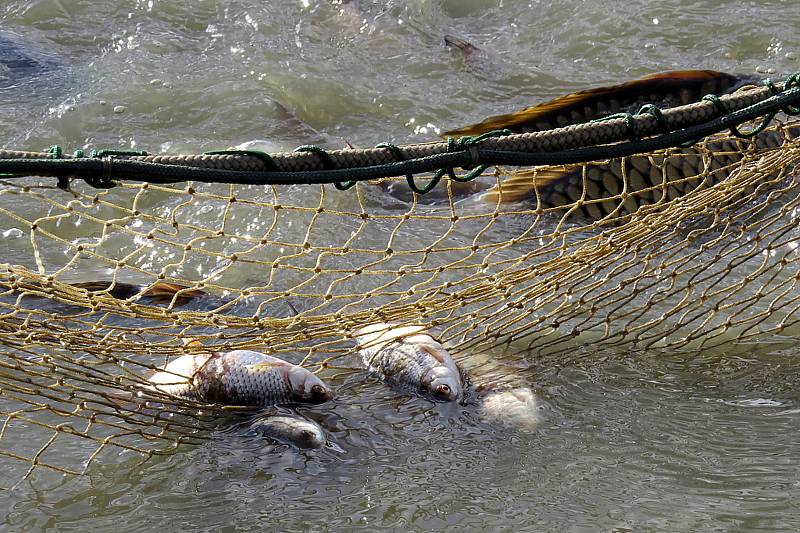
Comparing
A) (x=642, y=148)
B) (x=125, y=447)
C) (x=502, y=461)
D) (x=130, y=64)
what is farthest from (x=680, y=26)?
(x=125, y=447)

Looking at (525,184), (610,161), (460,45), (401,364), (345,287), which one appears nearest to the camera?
(401,364)

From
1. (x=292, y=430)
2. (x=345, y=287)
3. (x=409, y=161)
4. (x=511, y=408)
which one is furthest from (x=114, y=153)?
(x=345, y=287)

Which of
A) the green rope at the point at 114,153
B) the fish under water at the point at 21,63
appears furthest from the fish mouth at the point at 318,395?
the fish under water at the point at 21,63

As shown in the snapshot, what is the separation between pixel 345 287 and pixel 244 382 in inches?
37.2

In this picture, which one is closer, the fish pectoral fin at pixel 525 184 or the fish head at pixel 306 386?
the fish head at pixel 306 386

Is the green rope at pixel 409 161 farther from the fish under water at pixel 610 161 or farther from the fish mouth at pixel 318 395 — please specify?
the fish under water at pixel 610 161

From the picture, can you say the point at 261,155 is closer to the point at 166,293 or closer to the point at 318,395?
the point at 318,395

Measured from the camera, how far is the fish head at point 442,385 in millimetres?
2904

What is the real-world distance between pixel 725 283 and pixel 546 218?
84cm

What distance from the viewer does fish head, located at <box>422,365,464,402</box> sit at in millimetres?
2904

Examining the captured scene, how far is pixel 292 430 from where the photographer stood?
271cm

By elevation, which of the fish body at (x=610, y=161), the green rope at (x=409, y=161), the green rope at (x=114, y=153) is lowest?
the fish body at (x=610, y=161)

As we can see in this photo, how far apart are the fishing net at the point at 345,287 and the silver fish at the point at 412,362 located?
2.1 inches

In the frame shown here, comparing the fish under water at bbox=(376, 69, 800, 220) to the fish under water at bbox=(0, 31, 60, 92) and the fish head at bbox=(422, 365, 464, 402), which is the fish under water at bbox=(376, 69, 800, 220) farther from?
the fish under water at bbox=(0, 31, 60, 92)
